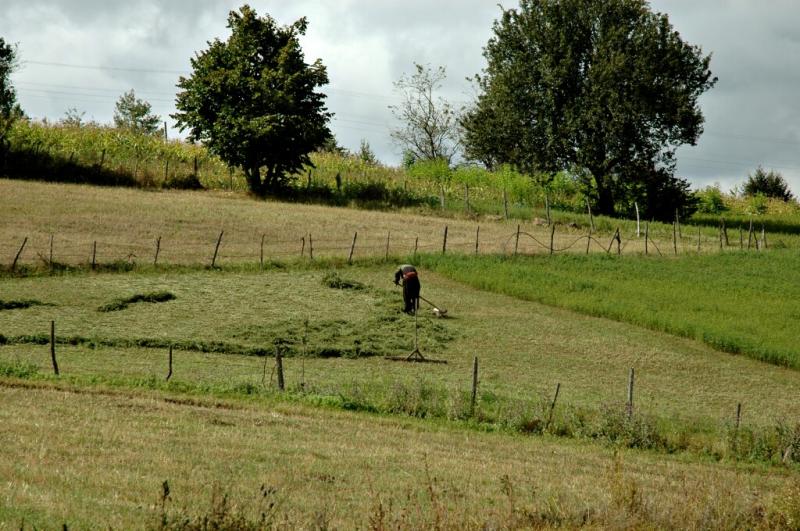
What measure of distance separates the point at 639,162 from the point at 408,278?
4570 cm

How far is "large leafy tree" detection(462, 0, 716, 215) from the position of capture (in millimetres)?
82375

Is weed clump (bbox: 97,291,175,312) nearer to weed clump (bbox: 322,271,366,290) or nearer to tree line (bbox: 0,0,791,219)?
weed clump (bbox: 322,271,366,290)

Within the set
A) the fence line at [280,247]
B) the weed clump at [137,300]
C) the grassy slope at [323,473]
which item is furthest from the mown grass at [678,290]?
the grassy slope at [323,473]

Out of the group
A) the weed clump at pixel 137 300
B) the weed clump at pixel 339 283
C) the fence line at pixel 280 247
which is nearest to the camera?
the weed clump at pixel 137 300

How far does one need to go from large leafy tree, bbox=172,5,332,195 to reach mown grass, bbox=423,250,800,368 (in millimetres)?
23551

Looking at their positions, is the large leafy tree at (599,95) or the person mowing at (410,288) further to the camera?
the large leafy tree at (599,95)

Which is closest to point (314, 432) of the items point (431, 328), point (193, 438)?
point (193, 438)

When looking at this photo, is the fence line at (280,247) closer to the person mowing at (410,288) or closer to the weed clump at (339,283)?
the weed clump at (339,283)

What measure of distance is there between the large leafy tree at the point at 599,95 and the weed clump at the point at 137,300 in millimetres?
46840

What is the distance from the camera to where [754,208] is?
9994cm

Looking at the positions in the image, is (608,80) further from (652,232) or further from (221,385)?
(221,385)

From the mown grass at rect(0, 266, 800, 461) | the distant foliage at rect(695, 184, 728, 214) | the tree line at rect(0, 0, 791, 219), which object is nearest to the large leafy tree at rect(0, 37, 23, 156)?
the tree line at rect(0, 0, 791, 219)

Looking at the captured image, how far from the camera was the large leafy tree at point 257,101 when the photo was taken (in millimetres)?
73500

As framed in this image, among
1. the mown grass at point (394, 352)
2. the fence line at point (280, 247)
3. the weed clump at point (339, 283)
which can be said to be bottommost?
the mown grass at point (394, 352)
